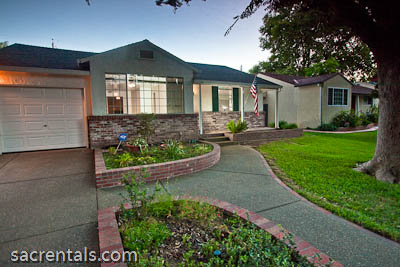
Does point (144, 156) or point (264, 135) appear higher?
point (264, 135)

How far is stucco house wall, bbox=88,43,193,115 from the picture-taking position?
8.04 m

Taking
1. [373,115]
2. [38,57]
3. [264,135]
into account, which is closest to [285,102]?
[373,115]

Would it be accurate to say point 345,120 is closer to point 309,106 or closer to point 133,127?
point 309,106

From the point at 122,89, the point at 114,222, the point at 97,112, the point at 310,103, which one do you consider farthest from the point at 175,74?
the point at 310,103

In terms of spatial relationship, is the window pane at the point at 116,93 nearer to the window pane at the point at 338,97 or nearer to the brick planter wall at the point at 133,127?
the brick planter wall at the point at 133,127

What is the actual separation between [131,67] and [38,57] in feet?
11.4

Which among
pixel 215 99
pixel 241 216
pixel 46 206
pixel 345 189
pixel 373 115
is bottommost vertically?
pixel 345 189

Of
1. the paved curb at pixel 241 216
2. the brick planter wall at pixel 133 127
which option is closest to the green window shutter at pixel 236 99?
the brick planter wall at pixel 133 127

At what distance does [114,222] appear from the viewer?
2.65 metres

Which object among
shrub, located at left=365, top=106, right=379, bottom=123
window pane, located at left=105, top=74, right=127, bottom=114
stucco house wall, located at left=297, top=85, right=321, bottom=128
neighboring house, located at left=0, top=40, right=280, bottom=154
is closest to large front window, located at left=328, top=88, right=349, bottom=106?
stucco house wall, located at left=297, top=85, right=321, bottom=128

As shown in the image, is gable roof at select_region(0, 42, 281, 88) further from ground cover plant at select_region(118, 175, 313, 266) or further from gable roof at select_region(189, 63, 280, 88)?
ground cover plant at select_region(118, 175, 313, 266)

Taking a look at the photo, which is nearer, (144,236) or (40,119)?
(144,236)

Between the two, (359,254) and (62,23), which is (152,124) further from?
(359,254)

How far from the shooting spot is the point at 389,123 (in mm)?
5316
